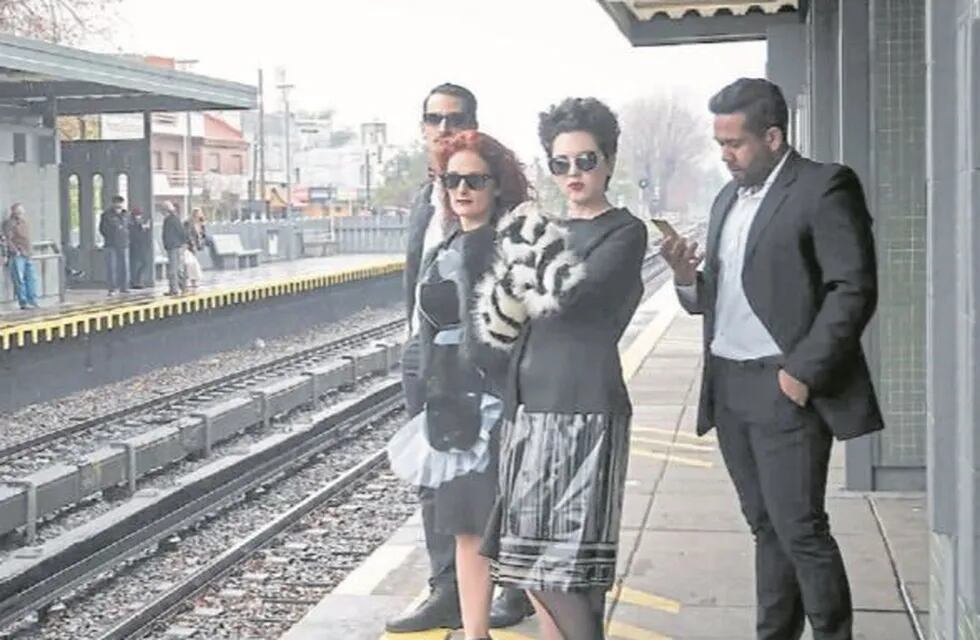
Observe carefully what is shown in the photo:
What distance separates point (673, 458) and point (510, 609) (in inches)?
167

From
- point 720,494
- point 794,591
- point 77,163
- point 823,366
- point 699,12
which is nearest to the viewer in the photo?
point 823,366

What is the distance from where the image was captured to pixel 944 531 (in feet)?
11.9

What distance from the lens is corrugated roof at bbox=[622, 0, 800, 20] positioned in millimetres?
10938

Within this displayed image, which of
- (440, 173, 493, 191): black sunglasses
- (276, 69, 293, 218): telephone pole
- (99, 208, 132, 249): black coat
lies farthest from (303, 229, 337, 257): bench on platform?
(440, 173, 493, 191): black sunglasses

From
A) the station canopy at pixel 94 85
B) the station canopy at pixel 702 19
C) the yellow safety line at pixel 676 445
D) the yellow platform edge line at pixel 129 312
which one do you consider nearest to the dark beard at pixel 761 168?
the yellow safety line at pixel 676 445

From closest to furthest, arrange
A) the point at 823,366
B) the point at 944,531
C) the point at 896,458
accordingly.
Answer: the point at 944,531 < the point at 823,366 < the point at 896,458

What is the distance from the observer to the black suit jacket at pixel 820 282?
395 cm

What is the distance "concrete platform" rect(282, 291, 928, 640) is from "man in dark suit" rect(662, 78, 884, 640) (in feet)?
3.47

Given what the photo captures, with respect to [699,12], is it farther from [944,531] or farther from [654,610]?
[944,531]

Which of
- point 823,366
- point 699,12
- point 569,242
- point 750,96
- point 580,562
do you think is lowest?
point 580,562

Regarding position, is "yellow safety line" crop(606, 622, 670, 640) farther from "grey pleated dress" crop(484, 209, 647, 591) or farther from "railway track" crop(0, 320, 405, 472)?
"railway track" crop(0, 320, 405, 472)

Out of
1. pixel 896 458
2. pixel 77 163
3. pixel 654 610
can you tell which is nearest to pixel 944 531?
pixel 654 610

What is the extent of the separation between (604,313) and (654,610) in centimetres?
184

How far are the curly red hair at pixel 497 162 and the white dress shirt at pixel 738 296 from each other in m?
0.61
